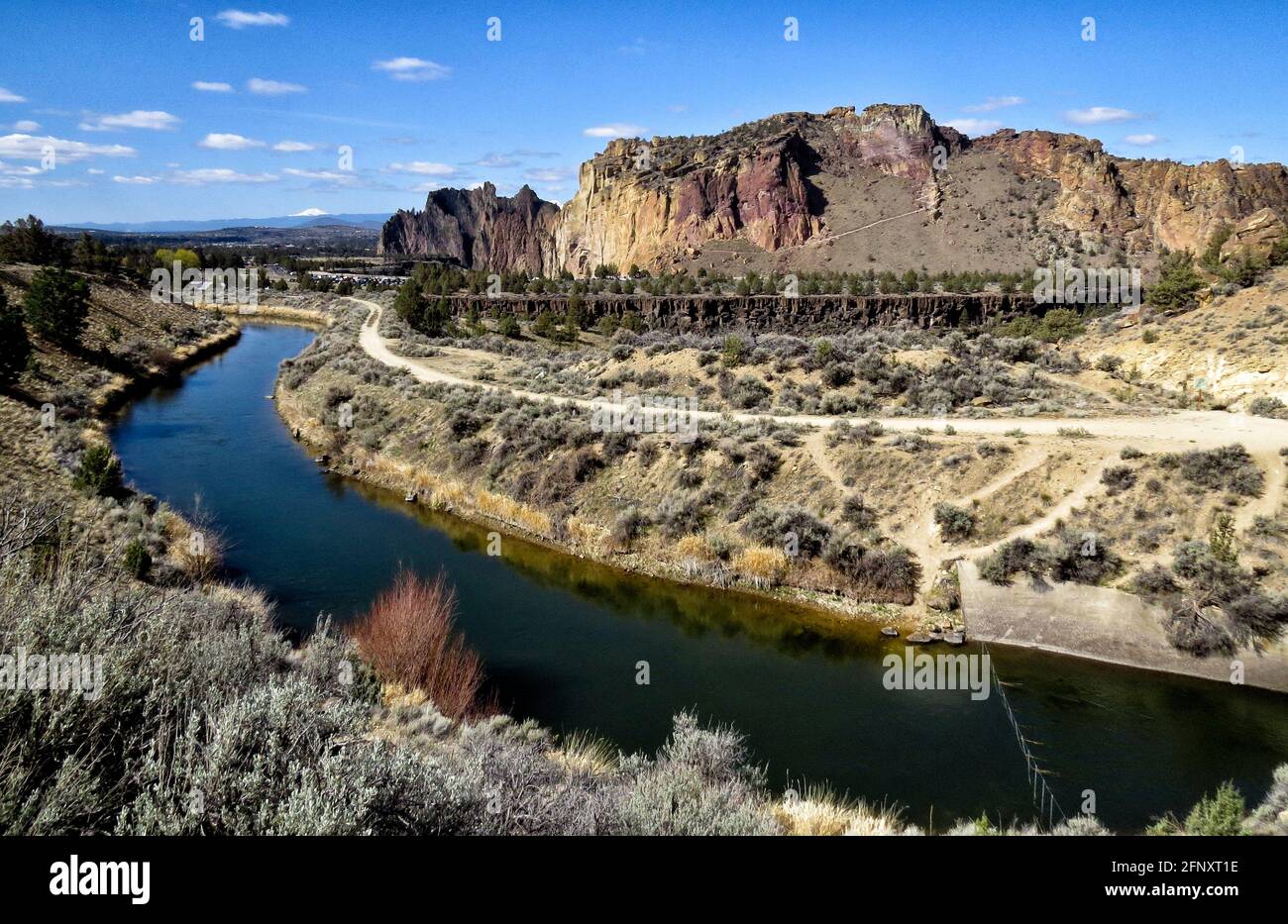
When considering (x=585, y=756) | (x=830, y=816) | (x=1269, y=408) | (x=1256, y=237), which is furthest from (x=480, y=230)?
(x=830, y=816)

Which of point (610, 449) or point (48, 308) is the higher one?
point (48, 308)

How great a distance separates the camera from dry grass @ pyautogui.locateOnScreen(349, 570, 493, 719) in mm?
13125

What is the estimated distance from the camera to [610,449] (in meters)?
25.8

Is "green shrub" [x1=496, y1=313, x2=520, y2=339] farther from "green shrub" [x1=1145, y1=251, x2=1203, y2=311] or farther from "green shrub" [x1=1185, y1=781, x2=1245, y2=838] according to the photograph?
"green shrub" [x1=1185, y1=781, x2=1245, y2=838]

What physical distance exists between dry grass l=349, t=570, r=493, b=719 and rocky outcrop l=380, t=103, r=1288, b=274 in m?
81.3

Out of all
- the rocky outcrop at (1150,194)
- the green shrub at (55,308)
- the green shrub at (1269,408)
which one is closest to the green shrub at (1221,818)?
the green shrub at (1269,408)

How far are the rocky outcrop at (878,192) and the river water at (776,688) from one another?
74754 millimetres

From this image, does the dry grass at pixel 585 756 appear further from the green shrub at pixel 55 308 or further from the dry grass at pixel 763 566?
the green shrub at pixel 55 308

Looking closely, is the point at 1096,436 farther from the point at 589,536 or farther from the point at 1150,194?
the point at 1150,194
